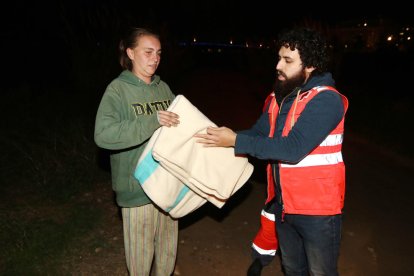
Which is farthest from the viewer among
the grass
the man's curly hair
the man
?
the grass

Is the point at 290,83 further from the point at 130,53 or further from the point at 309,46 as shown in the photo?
the point at 130,53

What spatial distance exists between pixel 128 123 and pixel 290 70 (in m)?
1.10

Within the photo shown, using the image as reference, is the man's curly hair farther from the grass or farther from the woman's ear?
the grass

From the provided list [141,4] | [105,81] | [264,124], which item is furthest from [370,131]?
[141,4]

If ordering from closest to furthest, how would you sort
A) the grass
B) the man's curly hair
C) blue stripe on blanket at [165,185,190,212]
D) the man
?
the man
the man's curly hair
blue stripe on blanket at [165,185,190,212]
the grass

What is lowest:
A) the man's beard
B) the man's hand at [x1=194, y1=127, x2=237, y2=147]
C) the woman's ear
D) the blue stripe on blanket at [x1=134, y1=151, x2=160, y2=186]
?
the blue stripe on blanket at [x1=134, y1=151, x2=160, y2=186]

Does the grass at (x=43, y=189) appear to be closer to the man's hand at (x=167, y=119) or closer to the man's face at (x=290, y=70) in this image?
the man's hand at (x=167, y=119)

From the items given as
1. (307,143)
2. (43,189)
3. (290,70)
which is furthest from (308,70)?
(43,189)

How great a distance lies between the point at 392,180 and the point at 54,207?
549 cm

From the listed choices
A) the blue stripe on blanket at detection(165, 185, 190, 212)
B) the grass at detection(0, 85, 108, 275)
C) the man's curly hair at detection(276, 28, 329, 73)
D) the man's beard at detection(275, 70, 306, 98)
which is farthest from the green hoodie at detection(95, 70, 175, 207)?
the grass at detection(0, 85, 108, 275)

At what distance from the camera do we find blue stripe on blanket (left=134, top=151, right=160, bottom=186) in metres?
2.21

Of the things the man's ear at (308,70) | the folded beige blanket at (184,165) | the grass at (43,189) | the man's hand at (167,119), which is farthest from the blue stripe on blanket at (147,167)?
the grass at (43,189)

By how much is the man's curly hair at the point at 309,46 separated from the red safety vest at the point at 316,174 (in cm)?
19

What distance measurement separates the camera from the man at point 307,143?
6.65 feet
